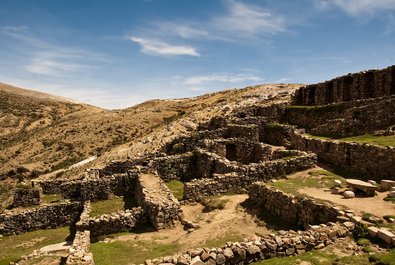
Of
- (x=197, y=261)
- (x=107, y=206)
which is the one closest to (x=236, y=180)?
(x=107, y=206)

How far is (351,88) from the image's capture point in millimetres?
34219

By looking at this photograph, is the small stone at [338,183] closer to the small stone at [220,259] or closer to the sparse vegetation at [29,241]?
the small stone at [220,259]

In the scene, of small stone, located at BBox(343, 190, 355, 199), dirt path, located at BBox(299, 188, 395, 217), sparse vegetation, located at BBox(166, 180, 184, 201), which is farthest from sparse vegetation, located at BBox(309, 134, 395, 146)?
sparse vegetation, located at BBox(166, 180, 184, 201)

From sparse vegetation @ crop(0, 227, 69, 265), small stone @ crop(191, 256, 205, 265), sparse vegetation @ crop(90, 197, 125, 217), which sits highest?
small stone @ crop(191, 256, 205, 265)

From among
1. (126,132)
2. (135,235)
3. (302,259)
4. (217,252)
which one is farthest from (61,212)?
(126,132)

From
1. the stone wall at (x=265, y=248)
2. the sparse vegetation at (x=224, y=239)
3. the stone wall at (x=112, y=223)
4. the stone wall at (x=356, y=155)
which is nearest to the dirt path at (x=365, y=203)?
the stone wall at (x=265, y=248)

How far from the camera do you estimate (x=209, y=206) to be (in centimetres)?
1808

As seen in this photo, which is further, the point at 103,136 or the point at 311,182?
the point at 103,136

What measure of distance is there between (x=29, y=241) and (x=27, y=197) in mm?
4959

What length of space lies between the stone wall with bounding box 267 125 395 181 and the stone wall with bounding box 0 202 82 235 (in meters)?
15.7

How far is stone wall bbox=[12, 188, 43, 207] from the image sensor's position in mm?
23672

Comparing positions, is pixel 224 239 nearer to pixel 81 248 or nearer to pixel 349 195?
pixel 349 195

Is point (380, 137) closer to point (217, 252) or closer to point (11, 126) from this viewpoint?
point (217, 252)

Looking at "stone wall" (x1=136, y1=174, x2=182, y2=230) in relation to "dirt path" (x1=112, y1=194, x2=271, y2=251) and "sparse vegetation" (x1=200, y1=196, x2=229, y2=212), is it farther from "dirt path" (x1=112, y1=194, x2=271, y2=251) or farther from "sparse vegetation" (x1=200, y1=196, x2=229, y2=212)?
"sparse vegetation" (x1=200, y1=196, x2=229, y2=212)
